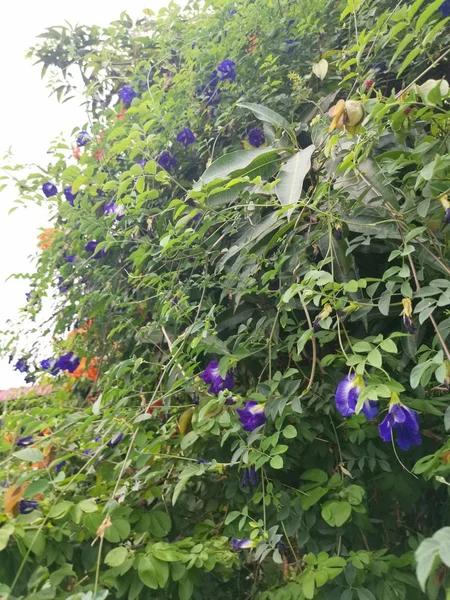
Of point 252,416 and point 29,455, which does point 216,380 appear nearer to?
point 252,416

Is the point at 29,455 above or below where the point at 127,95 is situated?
below

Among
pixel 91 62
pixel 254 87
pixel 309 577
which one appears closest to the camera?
pixel 309 577

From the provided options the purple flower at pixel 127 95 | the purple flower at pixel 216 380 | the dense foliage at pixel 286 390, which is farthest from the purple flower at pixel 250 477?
the purple flower at pixel 127 95

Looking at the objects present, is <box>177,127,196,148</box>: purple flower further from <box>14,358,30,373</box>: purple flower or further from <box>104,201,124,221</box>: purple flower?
<box>14,358,30,373</box>: purple flower

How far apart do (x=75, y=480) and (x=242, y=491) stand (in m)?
0.27

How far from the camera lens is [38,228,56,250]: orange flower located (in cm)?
166

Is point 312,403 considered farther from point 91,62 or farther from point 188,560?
point 91,62

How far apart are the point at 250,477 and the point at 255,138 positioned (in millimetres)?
722

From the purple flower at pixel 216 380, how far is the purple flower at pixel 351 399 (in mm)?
232

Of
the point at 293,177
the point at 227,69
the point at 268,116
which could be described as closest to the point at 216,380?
the point at 293,177

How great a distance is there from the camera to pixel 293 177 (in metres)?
0.85

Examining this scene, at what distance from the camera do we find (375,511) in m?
0.90

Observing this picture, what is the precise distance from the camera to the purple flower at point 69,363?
4.86ft

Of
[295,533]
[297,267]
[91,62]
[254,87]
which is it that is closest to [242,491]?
[295,533]
